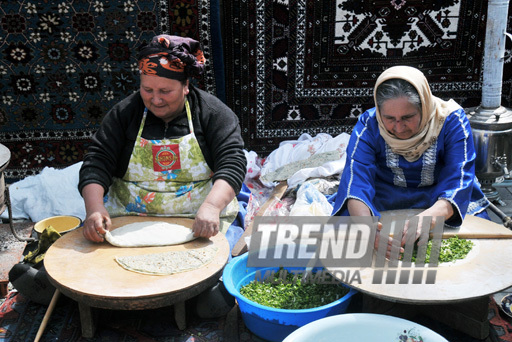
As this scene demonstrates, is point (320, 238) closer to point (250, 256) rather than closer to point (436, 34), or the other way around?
point (250, 256)

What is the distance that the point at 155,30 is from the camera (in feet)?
13.9

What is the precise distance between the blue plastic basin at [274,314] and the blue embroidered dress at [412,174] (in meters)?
0.63

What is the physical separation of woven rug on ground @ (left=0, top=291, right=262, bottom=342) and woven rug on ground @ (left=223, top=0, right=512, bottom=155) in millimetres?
2304

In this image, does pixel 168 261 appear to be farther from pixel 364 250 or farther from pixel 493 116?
pixel 493 116

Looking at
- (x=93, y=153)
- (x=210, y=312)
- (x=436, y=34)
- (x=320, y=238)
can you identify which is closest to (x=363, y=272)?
(x=320, y=238)

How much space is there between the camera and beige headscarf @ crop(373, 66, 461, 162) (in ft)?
8.54

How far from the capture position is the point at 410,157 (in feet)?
9.23

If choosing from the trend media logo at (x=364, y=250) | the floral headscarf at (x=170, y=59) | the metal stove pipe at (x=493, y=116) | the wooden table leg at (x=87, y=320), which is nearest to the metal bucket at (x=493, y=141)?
the metal stove pipe at (x=493, y=116)

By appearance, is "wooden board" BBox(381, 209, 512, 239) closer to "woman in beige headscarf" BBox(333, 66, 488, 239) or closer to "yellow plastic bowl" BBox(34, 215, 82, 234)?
"woman in beige headscarf" BBox(333, 66, 488, 239)

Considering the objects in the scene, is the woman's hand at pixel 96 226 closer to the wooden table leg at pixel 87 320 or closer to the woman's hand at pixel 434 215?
the wooden table leg at pixel 87 320

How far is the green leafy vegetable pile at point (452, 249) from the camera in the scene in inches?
92.8

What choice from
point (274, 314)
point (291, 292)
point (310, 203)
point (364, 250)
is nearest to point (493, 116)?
point (310, 203)

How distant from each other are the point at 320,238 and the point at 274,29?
7.80ft

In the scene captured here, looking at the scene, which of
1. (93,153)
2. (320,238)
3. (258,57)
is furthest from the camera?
(258,57)
